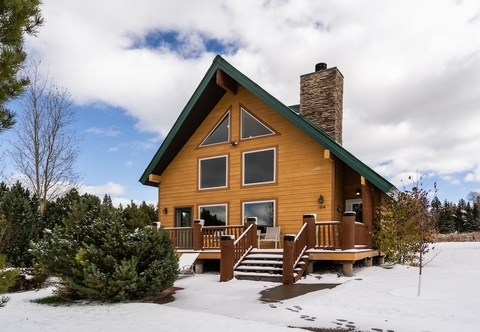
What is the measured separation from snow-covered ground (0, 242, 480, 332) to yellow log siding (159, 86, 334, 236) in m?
3.29

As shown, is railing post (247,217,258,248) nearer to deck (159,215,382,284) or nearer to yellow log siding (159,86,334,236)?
deck (159,215,382,284)

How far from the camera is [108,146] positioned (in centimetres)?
1742

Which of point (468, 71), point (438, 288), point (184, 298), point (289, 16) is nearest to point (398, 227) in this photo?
point (438, 288)

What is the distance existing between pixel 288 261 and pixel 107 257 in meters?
4.24

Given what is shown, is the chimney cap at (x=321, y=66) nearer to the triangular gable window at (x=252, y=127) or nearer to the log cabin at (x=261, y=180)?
the log cabin at (x=261, y=180)

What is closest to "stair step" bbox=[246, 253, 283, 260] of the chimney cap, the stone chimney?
the stone chimney

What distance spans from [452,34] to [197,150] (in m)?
10.1

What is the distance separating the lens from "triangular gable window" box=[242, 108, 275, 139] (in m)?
13.2

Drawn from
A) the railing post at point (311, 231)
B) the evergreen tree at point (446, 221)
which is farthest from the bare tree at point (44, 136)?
the evergreen tree at point (446, 221)

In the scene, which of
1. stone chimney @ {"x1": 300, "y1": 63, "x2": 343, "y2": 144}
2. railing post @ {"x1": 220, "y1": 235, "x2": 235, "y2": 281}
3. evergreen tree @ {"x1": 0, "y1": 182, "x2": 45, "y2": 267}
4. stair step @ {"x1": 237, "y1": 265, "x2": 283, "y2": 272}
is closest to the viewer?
stair step @ {"x1": 237, "y1": 265, "x2": 283, "y2": 272}

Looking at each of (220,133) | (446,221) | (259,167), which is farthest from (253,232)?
(446,221)

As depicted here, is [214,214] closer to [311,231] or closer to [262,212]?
[262,212]

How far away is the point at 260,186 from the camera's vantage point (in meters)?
12.9

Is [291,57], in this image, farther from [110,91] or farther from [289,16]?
[110,91]
